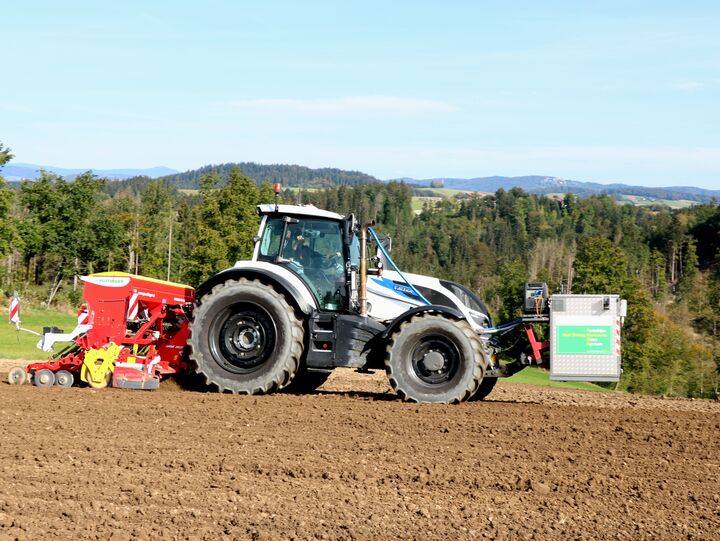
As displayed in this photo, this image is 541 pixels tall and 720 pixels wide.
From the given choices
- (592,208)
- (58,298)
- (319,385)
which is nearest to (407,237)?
(592,208)

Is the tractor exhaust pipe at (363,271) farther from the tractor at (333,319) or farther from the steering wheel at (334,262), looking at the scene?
the steering wheel at (334,262)

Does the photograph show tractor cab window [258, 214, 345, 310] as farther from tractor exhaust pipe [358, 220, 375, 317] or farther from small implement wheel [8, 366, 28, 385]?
small implement wheel [8, 366, 28, 385]

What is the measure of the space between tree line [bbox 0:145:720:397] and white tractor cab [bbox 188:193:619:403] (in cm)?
93

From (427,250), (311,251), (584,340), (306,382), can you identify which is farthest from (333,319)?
(427,250)

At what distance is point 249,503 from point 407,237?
428 feet

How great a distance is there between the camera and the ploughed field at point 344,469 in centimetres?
616

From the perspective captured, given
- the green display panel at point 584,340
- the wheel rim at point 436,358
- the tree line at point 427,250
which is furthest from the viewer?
the tree line at point 427,250

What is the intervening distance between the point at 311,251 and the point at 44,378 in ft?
13.2

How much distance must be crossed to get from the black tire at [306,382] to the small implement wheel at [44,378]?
323 cm

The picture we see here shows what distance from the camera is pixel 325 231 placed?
11.9 metres

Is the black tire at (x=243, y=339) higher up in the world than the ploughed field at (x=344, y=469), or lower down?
higher up

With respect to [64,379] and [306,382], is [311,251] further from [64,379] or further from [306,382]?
[64,379]

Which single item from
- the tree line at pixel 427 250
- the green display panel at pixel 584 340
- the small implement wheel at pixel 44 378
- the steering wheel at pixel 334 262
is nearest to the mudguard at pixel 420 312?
the steering wheel at pixel 334 262

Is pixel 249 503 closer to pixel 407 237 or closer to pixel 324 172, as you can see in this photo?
pixel 407 237
